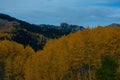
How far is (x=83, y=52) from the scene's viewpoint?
81500mm

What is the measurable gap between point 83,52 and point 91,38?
3.69 meters

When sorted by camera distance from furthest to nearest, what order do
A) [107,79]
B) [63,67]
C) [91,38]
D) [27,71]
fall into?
1. [27,71]
2. [63,67]
3. [91,38]
4. [107,79]

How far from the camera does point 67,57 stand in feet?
285

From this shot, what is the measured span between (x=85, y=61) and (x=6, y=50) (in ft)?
112

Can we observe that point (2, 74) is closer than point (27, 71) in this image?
No

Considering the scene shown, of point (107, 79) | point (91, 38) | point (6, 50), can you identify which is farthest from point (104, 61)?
point (6, 50)

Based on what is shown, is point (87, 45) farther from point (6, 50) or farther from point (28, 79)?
point (6, 50)

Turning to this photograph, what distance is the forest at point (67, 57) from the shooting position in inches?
3172

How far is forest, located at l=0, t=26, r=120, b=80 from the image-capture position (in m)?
80.6

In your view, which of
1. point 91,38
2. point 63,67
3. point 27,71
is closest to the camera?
point 91,38

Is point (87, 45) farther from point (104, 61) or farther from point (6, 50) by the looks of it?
point (6, 50)

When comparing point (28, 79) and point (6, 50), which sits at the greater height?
point (6, 50)

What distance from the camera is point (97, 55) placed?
80.8m

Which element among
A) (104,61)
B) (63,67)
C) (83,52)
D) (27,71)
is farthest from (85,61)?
(104,61)
